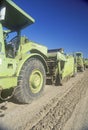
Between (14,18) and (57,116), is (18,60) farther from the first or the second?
(57,116)

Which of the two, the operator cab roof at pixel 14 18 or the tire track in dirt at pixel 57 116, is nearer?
the tire track in dirt at pixel 57 116

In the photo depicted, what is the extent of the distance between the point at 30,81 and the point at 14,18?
5.66 feet

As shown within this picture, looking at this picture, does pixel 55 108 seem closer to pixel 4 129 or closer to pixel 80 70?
pixel 4 129

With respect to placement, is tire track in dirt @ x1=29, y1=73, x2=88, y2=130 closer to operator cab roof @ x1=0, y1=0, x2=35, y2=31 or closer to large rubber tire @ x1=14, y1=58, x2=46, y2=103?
large rubber tire @ x1=14, y1=58, x2=46, y2=103

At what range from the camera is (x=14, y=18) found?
4762mm

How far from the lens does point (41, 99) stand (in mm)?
5168

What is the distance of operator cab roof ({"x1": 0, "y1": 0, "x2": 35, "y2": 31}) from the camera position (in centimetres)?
402

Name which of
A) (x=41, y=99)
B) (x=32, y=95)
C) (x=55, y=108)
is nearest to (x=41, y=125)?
(x=55, y=108)

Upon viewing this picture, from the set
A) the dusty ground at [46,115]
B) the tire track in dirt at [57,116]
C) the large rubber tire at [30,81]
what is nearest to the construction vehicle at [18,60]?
the large rubber tire at [30,81]

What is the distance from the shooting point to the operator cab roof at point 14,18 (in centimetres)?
402

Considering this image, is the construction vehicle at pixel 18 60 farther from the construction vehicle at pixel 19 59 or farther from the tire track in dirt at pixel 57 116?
the tire track in dirt at pixel 57 116

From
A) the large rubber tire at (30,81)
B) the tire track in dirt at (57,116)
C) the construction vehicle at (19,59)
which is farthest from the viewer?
the large rubber tire at (30,81)

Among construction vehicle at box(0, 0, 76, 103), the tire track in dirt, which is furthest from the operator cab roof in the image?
the tire track in dirt

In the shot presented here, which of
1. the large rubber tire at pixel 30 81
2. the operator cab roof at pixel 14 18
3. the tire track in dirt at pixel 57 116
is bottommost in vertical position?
the tire track in dirt at pixel 57 116
